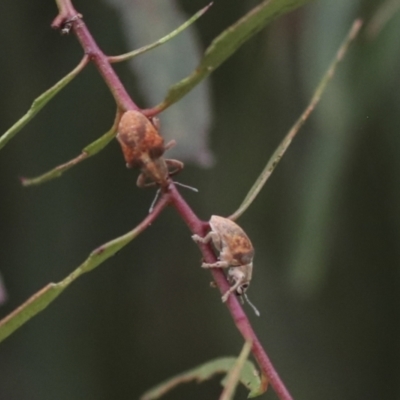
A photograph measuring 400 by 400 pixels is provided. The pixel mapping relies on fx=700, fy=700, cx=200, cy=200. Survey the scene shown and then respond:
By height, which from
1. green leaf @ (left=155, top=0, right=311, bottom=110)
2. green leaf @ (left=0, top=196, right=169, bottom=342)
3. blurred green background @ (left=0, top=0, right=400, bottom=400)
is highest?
green leaf @ (left=155, top=0, right=311, bottom=110)

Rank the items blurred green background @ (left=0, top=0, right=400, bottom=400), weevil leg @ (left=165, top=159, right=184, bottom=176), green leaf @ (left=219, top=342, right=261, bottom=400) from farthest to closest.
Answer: blurred green background @ (left=0, top=0, right=400, bottom=400) < weevil leg @ (left=165, top=159, right=184, bottom=176) < green leaf @ (left=219, top=342, right=261, bottom=400)

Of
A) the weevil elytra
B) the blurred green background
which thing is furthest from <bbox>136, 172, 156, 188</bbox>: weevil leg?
the blurred green background

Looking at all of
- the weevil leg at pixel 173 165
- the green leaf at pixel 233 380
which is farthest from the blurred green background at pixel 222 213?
the green leaf at pixel 233 380

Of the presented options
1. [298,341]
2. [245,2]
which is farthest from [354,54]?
[298,341]

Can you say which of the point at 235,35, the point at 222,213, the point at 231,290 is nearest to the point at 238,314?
the point at 231,290

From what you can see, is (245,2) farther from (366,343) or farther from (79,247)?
(366,343)

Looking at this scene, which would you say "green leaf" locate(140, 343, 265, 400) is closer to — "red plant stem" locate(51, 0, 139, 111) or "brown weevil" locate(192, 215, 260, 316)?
"brown weevil" locate(192, 215, 260, 316)
